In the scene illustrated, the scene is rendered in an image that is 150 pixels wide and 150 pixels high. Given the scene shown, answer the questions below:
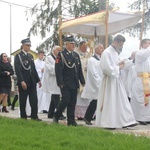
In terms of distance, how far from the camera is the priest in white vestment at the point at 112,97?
8781mm

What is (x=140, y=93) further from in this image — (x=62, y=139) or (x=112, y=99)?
(x=62, y=139)

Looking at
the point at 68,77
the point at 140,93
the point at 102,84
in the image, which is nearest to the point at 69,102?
the point at 68,77

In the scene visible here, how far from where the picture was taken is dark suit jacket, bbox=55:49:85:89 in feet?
29.1

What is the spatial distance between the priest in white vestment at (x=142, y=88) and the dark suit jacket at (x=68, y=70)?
5.40ft

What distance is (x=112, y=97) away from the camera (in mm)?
8820

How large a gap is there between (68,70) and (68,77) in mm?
146

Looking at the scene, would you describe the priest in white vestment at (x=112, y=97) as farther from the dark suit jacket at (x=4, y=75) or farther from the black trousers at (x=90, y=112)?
the dark suit jacket at (x=4, y=75)

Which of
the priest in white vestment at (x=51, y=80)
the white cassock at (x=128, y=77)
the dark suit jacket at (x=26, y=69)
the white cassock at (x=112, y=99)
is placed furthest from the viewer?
the priest in white vestment at (x=51, y=80)

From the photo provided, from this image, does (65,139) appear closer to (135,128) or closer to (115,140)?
(115,140)

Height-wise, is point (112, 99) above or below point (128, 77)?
below

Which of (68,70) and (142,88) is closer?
(68,70)

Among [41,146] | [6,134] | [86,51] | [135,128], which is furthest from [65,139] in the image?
[86,51]

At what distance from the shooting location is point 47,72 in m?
11.4

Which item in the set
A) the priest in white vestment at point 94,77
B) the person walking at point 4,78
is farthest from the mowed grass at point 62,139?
the person walking at point 4,78
